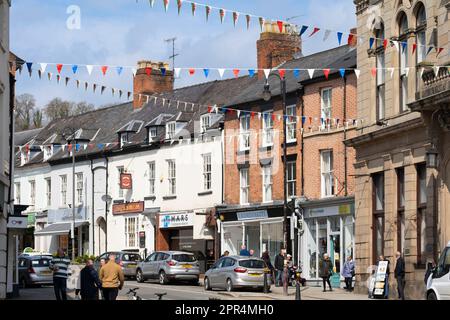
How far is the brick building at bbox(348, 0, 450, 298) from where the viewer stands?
30.0 meters

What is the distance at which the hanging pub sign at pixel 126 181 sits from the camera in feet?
191

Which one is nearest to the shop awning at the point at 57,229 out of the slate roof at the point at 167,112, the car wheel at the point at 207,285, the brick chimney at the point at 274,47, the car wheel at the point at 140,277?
the slate roof at the point at 167,112

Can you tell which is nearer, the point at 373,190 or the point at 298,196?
the point at 373,190

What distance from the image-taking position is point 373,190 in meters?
35.9

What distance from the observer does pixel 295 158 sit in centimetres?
4616

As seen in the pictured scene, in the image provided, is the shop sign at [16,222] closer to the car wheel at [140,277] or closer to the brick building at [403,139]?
the brick building at [403,139]

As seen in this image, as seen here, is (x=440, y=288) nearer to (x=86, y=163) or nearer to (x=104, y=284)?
(x=104, y=284)

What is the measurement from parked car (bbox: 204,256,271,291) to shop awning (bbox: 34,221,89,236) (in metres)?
25.7

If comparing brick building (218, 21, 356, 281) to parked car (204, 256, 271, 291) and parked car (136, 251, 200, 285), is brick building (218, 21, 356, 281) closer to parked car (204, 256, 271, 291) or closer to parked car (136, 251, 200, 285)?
parked car (136, 251, 200, 285)

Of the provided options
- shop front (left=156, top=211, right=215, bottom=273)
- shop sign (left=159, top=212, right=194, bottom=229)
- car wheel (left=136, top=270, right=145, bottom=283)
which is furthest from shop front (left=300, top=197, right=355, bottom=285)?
shop sign (left=159, top=212, right=194, bottom=229)

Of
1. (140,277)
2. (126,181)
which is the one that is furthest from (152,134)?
(140,277)

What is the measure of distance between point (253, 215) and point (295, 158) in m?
4.56

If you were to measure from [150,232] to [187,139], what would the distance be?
7192 millimetres
